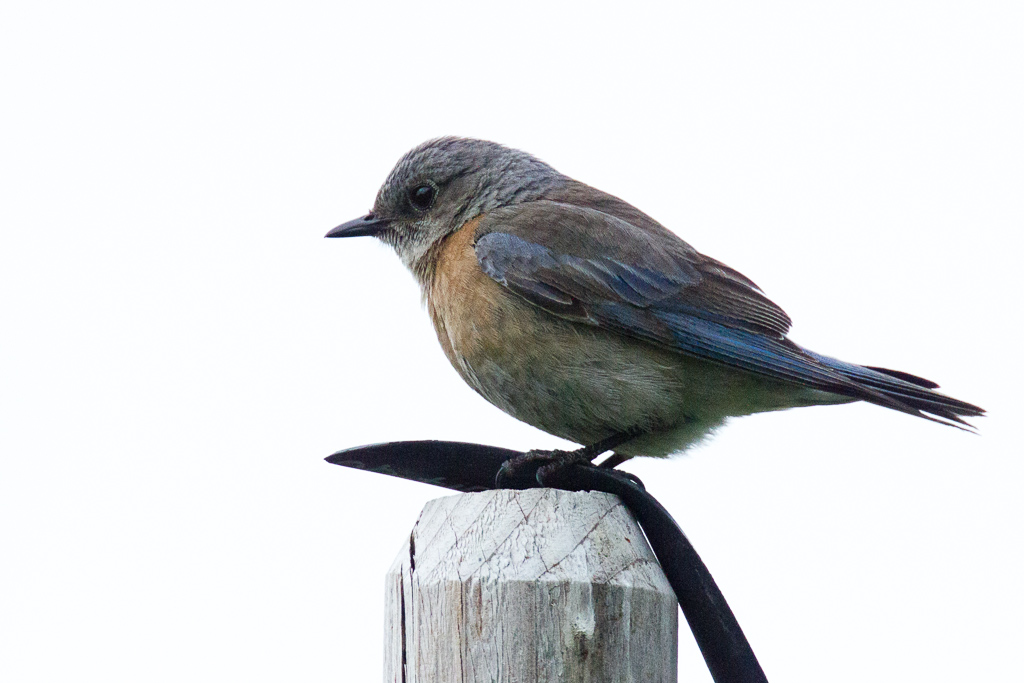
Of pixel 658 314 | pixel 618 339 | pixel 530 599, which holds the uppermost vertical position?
pixel 658 314

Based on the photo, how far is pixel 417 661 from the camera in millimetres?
2398

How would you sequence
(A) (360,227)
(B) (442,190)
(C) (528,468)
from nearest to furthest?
(C) (528,468)
(B) (442,190)
(A) (360,227)

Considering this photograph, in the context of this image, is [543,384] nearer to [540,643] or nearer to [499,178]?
[499,178]

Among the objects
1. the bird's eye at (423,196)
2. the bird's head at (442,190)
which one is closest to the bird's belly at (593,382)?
the bird's head at (442,190)

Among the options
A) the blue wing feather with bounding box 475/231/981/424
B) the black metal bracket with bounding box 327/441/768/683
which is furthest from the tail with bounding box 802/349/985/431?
the black metal bracket with bounding box 327/441/768/683

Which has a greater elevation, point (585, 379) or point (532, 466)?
point (585, 379)

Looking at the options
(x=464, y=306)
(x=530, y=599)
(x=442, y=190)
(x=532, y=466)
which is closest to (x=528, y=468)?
(x=532, y=466)

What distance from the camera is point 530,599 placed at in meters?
2.30

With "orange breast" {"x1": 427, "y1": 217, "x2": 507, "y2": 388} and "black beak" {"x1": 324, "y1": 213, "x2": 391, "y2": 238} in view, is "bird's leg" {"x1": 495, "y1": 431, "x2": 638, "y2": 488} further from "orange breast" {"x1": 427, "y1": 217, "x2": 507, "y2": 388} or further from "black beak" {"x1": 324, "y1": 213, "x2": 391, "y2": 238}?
"black beak" {"x1": 324, "y1": 213, "x2": 391, "y2": 238}

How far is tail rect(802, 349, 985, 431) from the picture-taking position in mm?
4016

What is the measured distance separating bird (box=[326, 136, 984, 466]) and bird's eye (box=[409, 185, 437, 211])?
0.55 meters

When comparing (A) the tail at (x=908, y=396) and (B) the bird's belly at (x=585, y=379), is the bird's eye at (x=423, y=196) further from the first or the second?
(A) the tail at (x=908, y=396)

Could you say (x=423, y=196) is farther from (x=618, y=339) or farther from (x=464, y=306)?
(x=618, y=339)

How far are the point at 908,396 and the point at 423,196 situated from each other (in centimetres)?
263
